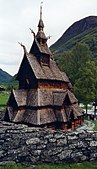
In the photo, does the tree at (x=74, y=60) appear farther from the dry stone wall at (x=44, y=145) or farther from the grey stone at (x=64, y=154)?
the grey stone at (x=64, y=154)

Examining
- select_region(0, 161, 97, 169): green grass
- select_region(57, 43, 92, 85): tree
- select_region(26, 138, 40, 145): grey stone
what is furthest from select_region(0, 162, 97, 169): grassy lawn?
select_region(57, 43, 92, 85): tree

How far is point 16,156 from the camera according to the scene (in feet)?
44.2

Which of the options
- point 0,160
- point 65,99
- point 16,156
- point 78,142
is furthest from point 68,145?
point 65,99

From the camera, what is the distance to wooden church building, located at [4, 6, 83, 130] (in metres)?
28.5

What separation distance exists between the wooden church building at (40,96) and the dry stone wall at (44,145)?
12944 millimetres

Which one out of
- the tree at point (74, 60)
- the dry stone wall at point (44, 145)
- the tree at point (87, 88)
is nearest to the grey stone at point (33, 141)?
the dry stone wall at point (44, 145)

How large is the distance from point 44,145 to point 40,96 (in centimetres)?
1607

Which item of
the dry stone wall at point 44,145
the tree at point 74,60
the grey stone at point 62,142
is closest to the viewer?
the dry stone wall at point 44,145

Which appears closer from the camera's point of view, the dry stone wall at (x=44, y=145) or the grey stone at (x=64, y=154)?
the dry stone wall at (x=44, y=145)

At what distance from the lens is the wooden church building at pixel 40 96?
2847 cm

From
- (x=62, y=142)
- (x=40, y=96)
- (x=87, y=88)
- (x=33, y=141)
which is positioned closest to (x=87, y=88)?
(x=87, y=88)

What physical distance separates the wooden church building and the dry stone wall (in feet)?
42.5

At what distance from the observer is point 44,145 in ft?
44.4

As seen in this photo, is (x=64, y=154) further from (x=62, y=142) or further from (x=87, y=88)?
(x=87, y=88)
